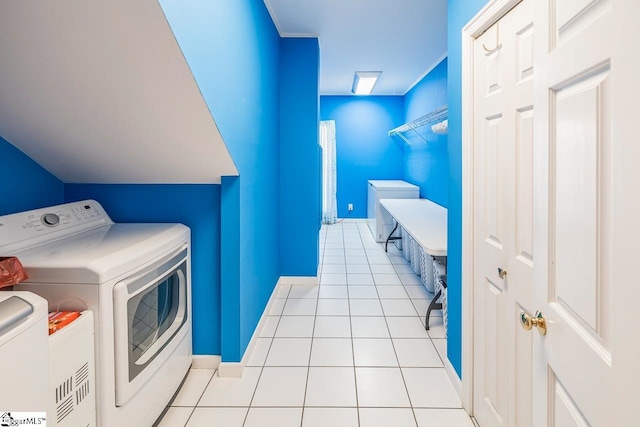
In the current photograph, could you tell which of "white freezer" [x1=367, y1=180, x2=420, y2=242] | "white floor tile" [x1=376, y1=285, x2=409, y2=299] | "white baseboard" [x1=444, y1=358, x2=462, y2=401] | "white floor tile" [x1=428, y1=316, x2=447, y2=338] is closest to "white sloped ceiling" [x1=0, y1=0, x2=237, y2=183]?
"white baseboard" [x1=444, y1=358, x2=462, y2=401]

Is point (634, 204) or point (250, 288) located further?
point (250, 288)

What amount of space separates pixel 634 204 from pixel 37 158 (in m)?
2.30

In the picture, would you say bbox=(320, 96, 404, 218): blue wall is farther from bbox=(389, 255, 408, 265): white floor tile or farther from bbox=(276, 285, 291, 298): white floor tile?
bbox=(276, 285, 291, 298): white floor tile

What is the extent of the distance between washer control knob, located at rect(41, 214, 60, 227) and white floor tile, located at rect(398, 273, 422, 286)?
3.08m

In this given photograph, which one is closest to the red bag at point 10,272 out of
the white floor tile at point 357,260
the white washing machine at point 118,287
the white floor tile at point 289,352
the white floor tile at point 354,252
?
the white washing machine at point 118,287

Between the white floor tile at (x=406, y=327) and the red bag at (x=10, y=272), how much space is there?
2.22 metres

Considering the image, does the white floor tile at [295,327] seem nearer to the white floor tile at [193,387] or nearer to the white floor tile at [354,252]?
the white floor tile at [193,387]

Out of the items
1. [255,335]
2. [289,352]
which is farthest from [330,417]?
[255,335]

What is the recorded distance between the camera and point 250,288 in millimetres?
2416

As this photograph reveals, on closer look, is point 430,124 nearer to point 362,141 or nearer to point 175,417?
point 362,141

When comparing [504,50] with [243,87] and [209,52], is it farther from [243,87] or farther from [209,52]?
[243,87]

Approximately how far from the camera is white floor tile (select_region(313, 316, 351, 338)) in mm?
2686

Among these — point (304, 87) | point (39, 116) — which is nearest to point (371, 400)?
point (39, 116)

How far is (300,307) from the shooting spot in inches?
127
